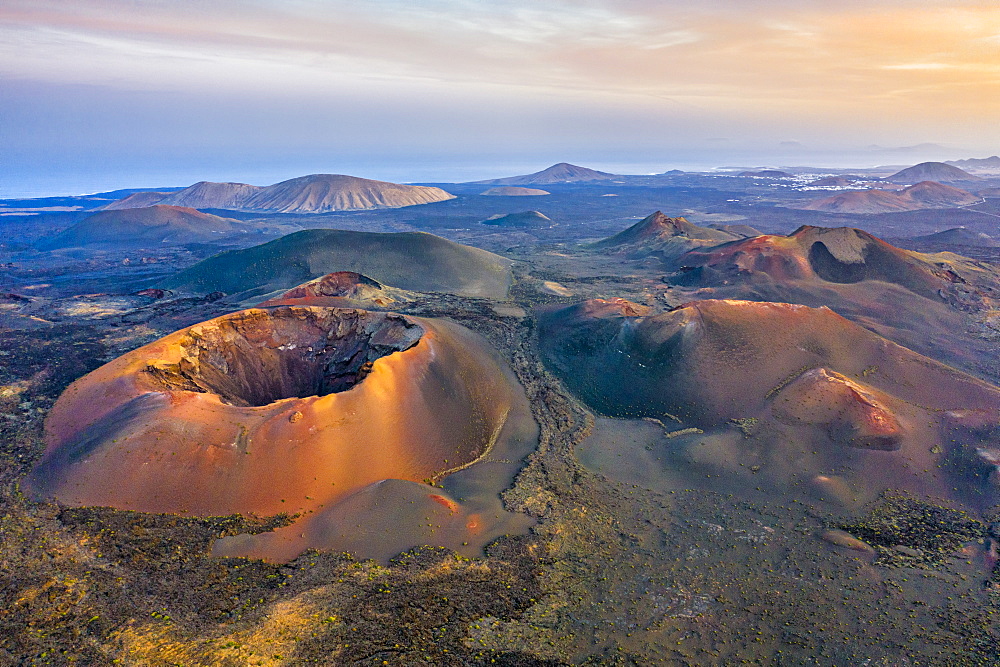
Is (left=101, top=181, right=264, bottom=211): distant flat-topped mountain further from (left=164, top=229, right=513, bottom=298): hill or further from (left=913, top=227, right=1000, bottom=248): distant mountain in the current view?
(left=913, top=227, right=1000, bottom=248): distant mountain

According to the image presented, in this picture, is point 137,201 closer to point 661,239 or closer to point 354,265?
point 354,265

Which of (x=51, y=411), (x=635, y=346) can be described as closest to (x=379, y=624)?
(x=51, y=411)

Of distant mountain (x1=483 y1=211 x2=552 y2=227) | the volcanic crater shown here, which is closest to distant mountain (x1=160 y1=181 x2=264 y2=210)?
distant mountain (x1=483 y1=211 x2=552 y2=227)

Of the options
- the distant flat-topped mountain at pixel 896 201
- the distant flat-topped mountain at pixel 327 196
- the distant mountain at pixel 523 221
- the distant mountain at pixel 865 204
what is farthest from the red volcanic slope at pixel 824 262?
the distant flat-topped mountain at pixel 327 196

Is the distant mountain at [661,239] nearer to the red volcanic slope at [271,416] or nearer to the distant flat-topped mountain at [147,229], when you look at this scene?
the red volcanic slope at [271,416]

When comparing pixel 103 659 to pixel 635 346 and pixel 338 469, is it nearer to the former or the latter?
pixel 338 469
